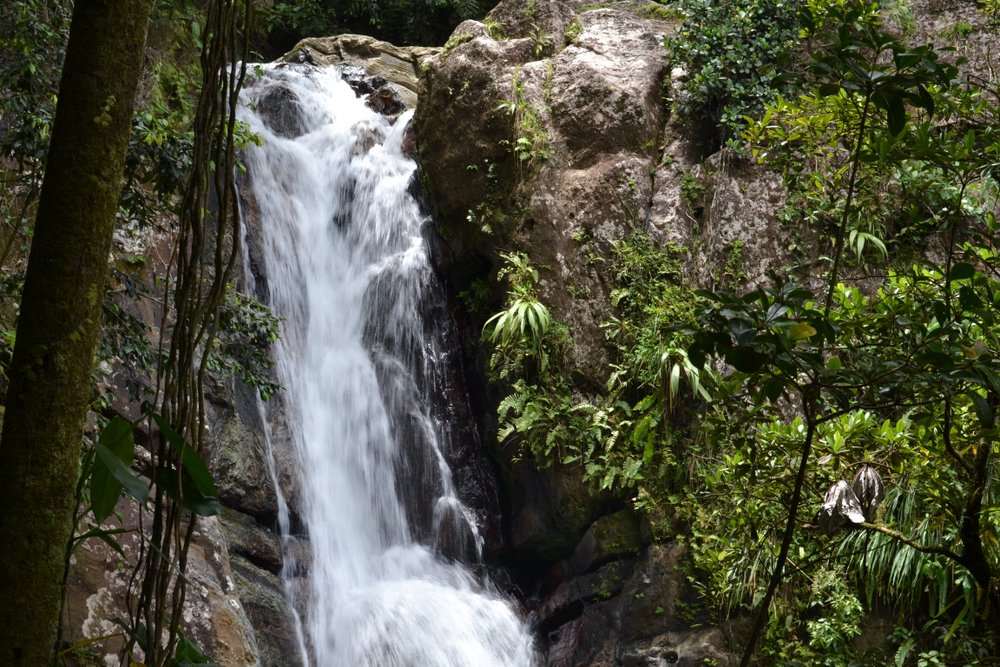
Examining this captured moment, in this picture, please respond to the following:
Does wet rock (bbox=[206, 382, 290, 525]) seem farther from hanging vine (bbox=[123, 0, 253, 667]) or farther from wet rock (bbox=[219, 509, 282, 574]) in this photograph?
hanging vine (bbox=[123, 0, 253, 667])

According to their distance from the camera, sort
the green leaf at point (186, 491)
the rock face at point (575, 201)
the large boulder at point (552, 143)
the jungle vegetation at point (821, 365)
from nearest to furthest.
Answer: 1. the green leaf at point (186, 491)
2. the jungle vegetation at point (821, 365)
3. the rock face at point (575, 201)
4. the large boulder at point (552, 143)

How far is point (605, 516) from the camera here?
8.31 meters

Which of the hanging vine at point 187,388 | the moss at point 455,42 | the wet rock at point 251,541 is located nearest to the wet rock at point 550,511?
the wet rock at point 251,541

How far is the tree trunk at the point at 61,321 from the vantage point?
1.23m

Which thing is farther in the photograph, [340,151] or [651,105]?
[340,151]

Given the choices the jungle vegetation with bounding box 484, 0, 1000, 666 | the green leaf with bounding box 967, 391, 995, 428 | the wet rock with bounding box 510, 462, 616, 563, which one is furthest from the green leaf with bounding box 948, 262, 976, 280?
the wet rock with bounding box 510, 462, 616, 563

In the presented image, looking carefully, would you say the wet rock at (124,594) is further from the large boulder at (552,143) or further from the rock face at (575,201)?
the large boulder at (552,143)

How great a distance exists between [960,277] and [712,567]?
4726 millimetres

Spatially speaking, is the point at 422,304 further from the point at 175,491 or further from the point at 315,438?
the point at 175,491

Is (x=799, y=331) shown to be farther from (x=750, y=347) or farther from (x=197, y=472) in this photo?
(x=197, y=472)

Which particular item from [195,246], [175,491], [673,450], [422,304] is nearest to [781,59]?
[195,246]

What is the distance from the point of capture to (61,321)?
1299mm

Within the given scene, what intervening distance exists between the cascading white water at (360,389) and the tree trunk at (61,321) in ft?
21.7

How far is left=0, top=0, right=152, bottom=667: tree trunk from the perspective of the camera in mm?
1230
